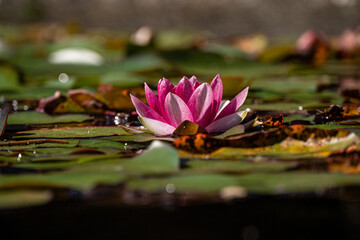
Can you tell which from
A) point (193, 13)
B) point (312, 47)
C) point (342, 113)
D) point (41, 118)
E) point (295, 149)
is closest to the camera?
point (295, 149)

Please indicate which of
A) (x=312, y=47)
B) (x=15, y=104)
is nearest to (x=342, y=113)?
(x=15, y=104)

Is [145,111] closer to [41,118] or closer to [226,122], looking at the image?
[226,122]

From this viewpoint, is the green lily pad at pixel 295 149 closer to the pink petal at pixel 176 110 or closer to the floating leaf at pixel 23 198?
the pink petal at pixel 176 110

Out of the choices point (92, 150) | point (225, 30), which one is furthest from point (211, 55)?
point (225, 30)

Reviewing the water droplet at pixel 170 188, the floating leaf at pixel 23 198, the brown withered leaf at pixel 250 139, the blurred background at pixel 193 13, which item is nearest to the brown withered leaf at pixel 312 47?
the brown withered leaf at pixel 250 139

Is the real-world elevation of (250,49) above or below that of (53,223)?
above

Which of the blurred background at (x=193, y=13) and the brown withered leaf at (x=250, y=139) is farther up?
the blurred background at (x=193, y=13)

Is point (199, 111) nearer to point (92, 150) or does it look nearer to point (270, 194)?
point (92, 150)
